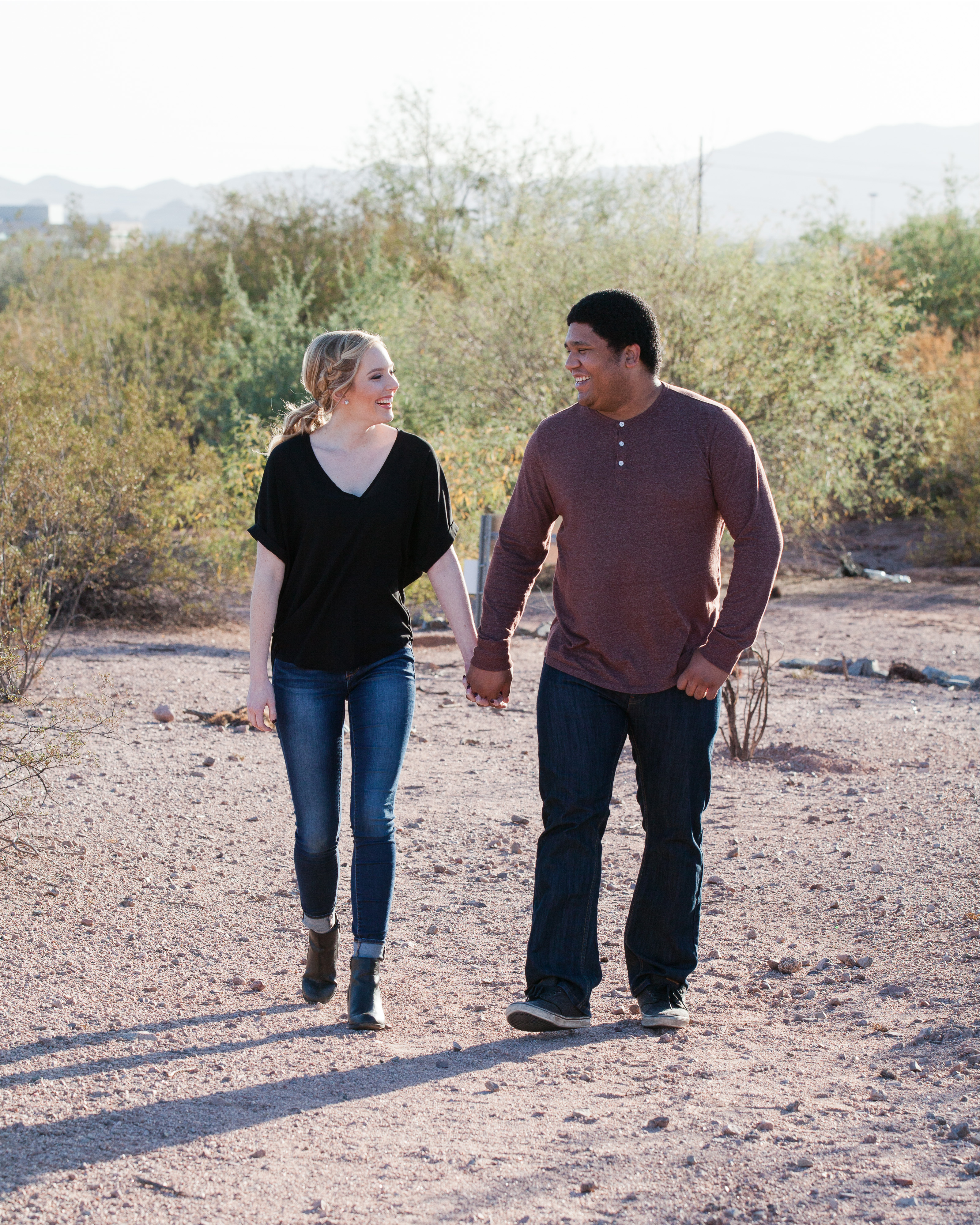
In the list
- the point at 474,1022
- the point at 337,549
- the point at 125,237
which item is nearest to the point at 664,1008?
the point at 474,1022

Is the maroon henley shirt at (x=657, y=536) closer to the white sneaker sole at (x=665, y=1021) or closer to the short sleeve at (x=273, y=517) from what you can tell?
the short sleeve at (x=273, y=517)

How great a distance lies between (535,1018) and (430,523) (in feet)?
4.29

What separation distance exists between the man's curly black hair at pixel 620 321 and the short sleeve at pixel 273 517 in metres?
0.85

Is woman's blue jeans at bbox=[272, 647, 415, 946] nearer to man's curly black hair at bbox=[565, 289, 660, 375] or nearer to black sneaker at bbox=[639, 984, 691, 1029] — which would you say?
black sneaker at bbox=[639, 984, 691, 1029]

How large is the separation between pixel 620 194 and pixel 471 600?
9989mm

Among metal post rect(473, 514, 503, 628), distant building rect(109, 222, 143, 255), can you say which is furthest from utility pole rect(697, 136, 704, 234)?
distant building rect(109, 222, 143, 255)

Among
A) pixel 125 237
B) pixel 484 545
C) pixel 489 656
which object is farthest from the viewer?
pixel 125 237

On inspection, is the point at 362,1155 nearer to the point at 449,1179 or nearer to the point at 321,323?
the point at 449,1179

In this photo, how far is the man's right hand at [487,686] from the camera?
12.0 feet

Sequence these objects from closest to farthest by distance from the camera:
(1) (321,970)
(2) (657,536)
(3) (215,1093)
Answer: (3) (215,1093) → (2) (657,536) → (1) (321,970)

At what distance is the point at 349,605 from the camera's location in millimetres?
3492

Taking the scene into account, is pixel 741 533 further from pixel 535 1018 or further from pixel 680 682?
pixel 535 1018

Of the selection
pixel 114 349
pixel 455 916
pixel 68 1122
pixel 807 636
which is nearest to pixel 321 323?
pixel 114 349

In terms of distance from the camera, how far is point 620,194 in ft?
61.5
